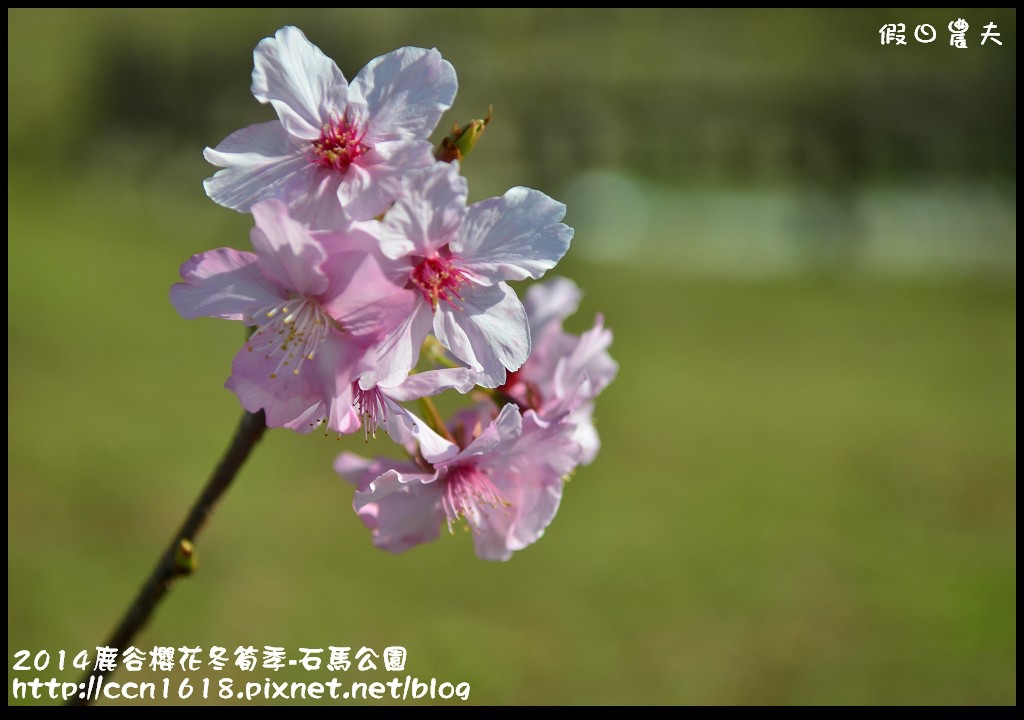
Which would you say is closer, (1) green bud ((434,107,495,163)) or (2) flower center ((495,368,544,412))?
(1) green bud ((434,107,495,163))

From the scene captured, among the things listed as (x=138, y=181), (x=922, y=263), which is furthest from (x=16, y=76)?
(x=922, y=263)

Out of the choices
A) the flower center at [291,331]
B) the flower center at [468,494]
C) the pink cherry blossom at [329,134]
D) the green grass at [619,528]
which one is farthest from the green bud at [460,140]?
the green grass at [619,528]

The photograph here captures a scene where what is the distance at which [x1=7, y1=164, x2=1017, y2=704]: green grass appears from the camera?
2.48 metres

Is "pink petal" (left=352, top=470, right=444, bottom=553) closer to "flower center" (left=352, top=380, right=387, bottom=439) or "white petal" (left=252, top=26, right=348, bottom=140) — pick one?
"flower center" (left=352, top=380, right=387, bottom=439)

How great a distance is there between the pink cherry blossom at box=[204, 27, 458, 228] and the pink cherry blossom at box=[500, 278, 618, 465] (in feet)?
0.71

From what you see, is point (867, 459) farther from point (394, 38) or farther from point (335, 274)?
point (394, 38)

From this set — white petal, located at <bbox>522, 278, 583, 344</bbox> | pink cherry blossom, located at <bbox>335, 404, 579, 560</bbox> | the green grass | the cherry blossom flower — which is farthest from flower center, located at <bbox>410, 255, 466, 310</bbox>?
the green grass

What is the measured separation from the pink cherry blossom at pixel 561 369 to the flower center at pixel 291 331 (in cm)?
19

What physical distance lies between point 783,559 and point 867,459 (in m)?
0.91

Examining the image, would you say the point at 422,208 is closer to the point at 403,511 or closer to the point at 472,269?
the point at 472,269

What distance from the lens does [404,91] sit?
68cm

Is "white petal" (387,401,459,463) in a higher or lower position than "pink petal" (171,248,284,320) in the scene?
lower

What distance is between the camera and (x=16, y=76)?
27.3 ft

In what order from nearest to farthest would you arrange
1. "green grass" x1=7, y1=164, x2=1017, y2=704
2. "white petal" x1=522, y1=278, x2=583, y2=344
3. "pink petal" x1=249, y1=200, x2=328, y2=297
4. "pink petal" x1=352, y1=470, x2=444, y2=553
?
"pink petal" x1=249, y1=200, x2=328, y2=297 < "pink petal" x1=352, y1=470, x2=444, y2=553 < "white petal" x1=522, y1=278, x2=583, y2=344 < "green grass" x1=7, y1=164, x2=1017, y2=704
